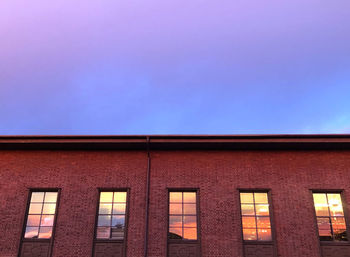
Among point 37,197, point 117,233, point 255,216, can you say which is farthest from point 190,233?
point 37,197

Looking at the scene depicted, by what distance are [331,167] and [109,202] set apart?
353 inches

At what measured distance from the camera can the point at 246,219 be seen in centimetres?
1189

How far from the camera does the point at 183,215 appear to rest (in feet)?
39.3

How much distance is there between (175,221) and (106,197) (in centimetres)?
291

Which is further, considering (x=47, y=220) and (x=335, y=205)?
(x=47, y=220)

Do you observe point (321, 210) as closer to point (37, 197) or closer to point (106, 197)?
point (106, 197)

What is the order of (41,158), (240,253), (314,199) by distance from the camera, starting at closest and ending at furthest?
(240,253) < (314,199) < (41,158)

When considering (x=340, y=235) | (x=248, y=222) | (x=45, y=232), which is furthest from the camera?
(x=45, y=232)

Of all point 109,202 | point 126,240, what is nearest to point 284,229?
point 126,240

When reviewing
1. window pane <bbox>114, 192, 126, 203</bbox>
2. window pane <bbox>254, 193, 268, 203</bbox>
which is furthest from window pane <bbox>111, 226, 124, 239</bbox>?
window pane <bbox>254, 193, 268, 203</bbox>

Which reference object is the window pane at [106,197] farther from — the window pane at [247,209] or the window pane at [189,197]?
the window pane at [247,209]

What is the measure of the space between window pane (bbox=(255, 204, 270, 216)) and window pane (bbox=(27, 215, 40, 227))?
8559 mm

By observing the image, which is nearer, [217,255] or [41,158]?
[217,255]

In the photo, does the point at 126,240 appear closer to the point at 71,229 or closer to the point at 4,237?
the point at 71,229
